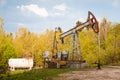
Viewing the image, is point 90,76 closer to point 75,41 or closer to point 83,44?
point 75,41

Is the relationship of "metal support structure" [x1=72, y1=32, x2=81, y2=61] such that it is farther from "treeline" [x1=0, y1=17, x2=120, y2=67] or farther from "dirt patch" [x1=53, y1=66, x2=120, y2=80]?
"dirt patch" [x1=53, y1=66, x2=120, y2=80]

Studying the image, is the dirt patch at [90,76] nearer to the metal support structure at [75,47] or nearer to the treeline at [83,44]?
the metal support structure at [75,47]

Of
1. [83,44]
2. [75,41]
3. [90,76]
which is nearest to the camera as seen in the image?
[90,76]

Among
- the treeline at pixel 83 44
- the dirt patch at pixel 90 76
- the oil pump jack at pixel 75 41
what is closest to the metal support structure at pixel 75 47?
the oil pump jack at pixel 75 41

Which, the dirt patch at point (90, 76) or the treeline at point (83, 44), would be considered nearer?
the dirt patch at point (90, 76)

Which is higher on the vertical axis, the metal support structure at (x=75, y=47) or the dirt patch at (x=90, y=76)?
the metal support structure at (x=75, y=47)

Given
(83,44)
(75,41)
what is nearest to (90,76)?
(75,41)

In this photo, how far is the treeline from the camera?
5019cm

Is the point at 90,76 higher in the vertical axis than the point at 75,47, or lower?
lower

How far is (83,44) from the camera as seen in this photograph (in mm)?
53094

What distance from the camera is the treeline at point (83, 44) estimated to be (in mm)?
50188

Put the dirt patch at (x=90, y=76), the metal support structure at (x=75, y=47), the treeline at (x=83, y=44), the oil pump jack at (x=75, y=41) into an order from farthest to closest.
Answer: the treeline at (x=83, y=44), the metal support structure at (x=75, y=47), the oil pump jack at (x=75, y=41), the dirt patch at (x=90, y=76)

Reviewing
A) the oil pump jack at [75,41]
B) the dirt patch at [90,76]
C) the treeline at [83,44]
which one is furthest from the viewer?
the treeline at [83,44]

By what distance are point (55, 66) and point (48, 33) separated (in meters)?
33.5
